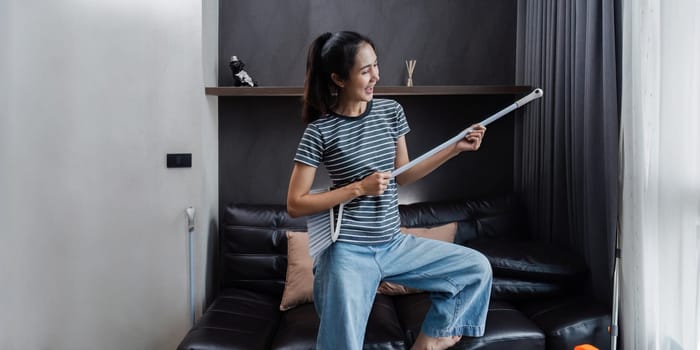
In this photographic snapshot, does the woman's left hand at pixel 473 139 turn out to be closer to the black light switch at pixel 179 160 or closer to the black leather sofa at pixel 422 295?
the black leather sofa at pixel 422 295

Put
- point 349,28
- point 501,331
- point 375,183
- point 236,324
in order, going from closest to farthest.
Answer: point 375,183 < point 501,331 < point 236,324 < point 349,28

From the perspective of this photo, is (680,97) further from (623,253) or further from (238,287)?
(238,287)

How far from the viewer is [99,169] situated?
8.77 ft

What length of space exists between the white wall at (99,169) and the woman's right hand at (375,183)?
4.26 feet

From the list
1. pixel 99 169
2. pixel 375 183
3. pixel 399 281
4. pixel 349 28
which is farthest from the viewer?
pixel 349 28

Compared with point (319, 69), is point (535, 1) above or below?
above

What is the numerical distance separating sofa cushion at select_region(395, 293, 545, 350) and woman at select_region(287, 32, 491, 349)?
29 cm

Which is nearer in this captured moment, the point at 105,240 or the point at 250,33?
the point at 105,240

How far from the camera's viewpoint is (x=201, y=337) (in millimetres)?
2211

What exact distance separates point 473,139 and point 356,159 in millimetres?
379

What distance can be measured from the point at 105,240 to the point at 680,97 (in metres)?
2.48

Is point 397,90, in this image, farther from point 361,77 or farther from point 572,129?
point 361,77

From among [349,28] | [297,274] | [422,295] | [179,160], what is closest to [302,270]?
[297,274]

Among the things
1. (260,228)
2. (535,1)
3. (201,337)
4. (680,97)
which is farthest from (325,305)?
(535,1)
